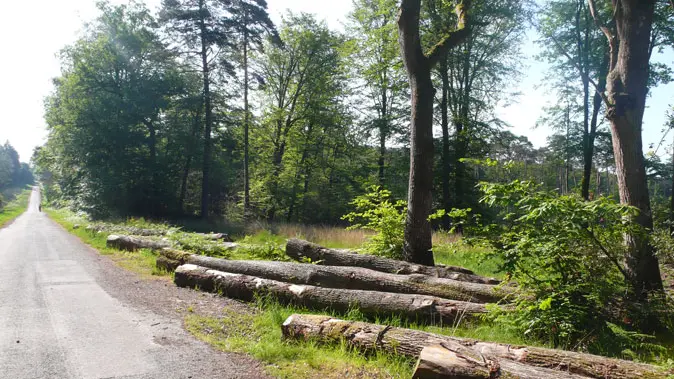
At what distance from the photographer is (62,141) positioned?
1125 inches

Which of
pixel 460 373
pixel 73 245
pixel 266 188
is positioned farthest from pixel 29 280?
pixel 266 188

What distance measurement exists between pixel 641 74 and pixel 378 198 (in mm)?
5959

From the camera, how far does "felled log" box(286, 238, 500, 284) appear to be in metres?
7.14

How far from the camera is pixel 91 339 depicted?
472 cm

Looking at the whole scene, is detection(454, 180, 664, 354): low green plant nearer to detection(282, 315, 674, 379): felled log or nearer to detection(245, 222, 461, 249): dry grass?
detection(282, 315, 674, 379): felled log

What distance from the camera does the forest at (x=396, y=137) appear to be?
16.5 ft

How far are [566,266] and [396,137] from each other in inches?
807

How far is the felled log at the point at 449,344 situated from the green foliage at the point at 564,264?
0.86 metres

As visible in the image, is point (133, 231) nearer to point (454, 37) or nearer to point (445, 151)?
point (454, 37)

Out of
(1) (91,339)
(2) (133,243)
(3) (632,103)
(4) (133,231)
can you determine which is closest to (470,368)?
(1) (91,339)

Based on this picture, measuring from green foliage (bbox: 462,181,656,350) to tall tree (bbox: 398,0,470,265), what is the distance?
2.93 metres

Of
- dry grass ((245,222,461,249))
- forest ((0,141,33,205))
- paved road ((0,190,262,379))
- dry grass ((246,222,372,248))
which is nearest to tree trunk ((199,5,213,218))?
dry grass ((246,222,372,248))

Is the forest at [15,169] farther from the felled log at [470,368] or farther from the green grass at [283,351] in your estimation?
the felled log at [470,368]

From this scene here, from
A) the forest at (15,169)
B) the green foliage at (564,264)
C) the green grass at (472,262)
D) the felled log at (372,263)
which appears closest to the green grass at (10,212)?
the felled log at (372,263)
